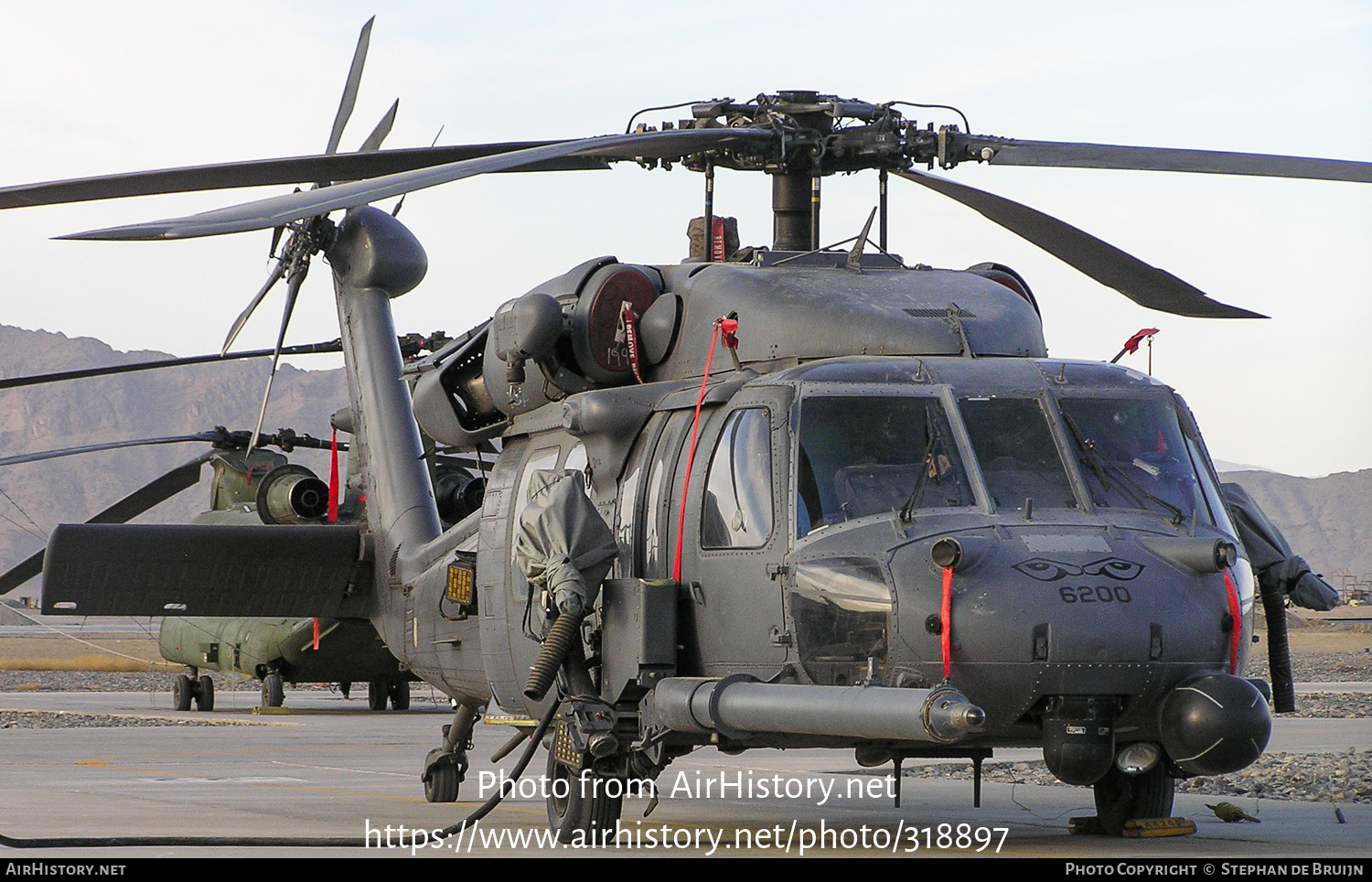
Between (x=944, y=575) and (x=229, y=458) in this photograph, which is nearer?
(x=944, y=575)

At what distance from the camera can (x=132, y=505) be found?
17.5 metres

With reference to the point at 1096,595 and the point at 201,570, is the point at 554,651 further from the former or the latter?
the point at 201,570

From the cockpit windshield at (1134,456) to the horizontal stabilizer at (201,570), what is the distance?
19.8 ft

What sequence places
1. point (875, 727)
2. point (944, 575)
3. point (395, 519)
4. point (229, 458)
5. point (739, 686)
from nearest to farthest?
point (875, 727) < point (944, 575) < point (739, 686) < point (395, 519) < point (229, 458)

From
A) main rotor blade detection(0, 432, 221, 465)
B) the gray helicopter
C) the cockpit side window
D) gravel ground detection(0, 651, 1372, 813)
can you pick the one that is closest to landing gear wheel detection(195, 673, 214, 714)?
gravel ground detection(0, 651, 1372, 813)

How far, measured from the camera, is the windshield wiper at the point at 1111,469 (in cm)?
791

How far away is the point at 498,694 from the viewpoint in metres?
10.1

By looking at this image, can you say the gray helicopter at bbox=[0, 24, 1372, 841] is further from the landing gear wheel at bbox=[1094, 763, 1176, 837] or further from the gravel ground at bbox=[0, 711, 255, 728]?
the gravel ground at bbox=[0, 711, 255, 728]

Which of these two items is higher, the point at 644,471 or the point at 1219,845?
the point at 644,471

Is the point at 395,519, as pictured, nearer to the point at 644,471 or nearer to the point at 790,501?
the point at 644,471

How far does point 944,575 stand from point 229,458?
1867 centimetres

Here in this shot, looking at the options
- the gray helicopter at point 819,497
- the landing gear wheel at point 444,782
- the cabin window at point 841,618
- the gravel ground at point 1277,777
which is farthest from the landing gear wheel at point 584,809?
the gravel ground at point 1277,777

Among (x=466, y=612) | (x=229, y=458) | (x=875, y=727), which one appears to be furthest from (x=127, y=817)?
(x=229, y=458)

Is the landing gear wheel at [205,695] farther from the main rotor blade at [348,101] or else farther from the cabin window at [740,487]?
the cabin window at [740,487]
